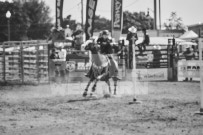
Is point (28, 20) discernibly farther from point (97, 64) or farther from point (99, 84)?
point (97, 64)

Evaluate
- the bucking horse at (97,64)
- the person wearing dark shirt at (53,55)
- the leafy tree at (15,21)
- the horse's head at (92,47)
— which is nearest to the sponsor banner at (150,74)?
the person wearing dark shirt at (53,55)

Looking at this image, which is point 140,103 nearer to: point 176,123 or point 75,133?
point 176,123

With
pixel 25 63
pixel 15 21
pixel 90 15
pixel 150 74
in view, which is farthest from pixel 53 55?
pixel 15 21

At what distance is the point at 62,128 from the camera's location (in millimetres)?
7727

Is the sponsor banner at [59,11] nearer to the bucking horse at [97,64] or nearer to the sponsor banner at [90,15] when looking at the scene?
the sponsor banner at [90,15]

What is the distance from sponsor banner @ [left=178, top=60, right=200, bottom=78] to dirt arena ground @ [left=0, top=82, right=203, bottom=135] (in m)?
8.53

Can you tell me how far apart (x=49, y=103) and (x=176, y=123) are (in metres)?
4.99

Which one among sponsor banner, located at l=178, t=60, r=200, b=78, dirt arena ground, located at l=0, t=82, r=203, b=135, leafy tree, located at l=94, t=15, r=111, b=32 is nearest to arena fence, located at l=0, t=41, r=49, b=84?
sponsor banner, located at l=178, t=60, r=200, b=78

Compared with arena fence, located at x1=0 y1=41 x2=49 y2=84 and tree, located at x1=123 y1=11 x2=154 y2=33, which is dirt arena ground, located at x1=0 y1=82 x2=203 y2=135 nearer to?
arena fence, located at x1=0 y1=41 x2=49 y2=84

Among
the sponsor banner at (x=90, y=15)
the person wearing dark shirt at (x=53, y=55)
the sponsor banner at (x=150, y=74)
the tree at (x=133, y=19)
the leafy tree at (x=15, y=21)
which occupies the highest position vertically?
the tree at (x=133, y=19)

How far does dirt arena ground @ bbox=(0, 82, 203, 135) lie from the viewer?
747 cm

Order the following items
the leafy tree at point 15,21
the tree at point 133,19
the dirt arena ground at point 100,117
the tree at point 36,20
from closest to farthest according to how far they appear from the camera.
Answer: the dirt arena ground at point 100,117
the leafy tree at point 15,21
the tree at point 36,20
the tree at point 133,19

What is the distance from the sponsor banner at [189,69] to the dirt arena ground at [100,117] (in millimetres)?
8530

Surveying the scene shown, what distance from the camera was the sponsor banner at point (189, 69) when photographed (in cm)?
2088
